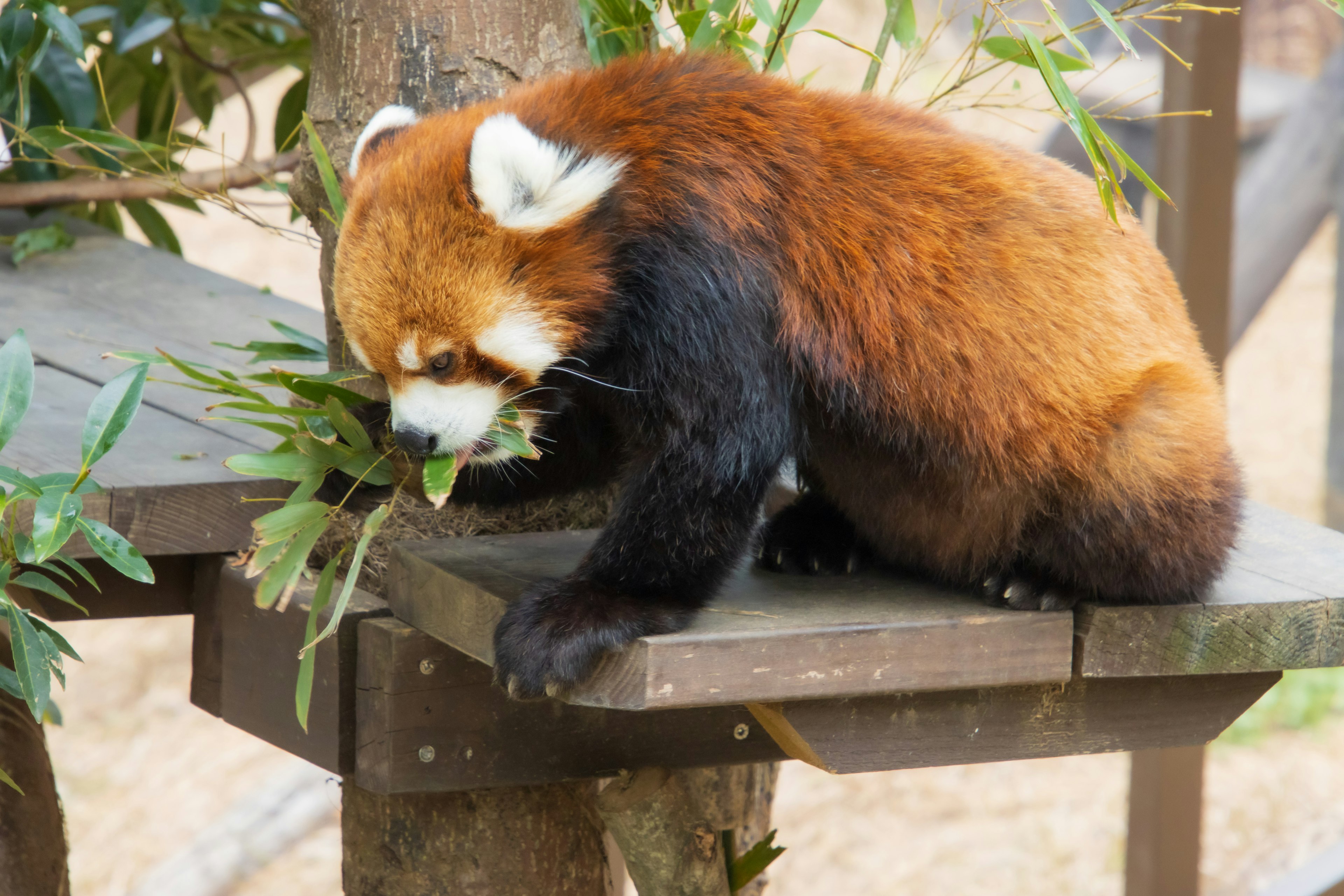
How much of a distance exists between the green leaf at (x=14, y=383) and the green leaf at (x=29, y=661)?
0.18 metres

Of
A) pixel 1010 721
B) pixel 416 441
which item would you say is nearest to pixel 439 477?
pixel 416 441

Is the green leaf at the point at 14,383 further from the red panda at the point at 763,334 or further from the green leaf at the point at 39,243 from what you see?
the green leaf at the point at 39,243

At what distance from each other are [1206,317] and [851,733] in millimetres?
2175

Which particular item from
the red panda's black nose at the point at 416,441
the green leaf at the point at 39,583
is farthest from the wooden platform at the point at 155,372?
the red panda's black nose at the point at 416,441

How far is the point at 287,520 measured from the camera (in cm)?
169

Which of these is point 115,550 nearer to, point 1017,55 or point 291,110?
point 1017,55

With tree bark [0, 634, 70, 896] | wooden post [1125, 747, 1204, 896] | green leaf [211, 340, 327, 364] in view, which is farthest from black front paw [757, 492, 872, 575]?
wooden post [1125, 747, 1204, 896]

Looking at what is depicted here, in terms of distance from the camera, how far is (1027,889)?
5.84m

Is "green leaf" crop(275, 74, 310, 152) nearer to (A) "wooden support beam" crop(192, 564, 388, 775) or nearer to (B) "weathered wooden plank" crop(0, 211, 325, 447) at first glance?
(B) "weathered wooden plank" crop(0, 211, 325, 447)

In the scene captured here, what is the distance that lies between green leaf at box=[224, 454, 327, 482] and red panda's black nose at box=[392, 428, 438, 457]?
0.21 meters

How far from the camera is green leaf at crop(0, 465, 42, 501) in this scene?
1735mm

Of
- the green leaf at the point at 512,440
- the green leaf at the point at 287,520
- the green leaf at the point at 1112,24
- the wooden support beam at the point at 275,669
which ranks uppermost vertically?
the green leaf at the point at 1112,24

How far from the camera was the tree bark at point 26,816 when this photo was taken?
89.2 inches

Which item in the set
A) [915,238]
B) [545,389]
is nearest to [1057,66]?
[915,238]
